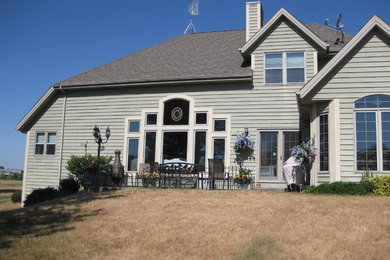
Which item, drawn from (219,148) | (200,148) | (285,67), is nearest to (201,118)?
(200,148)

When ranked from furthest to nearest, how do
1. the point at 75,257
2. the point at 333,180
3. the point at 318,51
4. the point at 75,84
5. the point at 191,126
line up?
the point at 75,84
the point at 191,126
the point at 318,51
the point at 333,180
the point at 75,257

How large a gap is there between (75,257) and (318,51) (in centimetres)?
1192

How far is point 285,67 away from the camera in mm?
15477

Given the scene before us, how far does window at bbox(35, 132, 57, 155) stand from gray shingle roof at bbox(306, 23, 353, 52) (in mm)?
12637

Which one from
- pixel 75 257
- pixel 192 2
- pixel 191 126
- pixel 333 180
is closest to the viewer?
pixel 75 257

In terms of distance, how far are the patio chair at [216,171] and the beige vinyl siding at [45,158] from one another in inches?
295

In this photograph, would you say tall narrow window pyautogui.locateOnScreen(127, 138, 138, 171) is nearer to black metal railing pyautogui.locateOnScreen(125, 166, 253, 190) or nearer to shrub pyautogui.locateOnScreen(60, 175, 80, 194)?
black metal railing pyautogui.locateOnScreen(125, 166, 253, 190)

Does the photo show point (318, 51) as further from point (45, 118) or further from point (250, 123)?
point (45, 118)

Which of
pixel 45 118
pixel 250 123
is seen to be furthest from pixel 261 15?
pixel 45 118


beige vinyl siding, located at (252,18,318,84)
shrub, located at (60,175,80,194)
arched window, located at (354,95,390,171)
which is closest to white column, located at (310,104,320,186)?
arched window, located at (354,95,390,171)

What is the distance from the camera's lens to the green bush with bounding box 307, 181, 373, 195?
11430mm

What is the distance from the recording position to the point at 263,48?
1579cm

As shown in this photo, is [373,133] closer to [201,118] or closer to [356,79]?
[356,79]

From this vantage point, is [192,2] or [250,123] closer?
[250,123]
